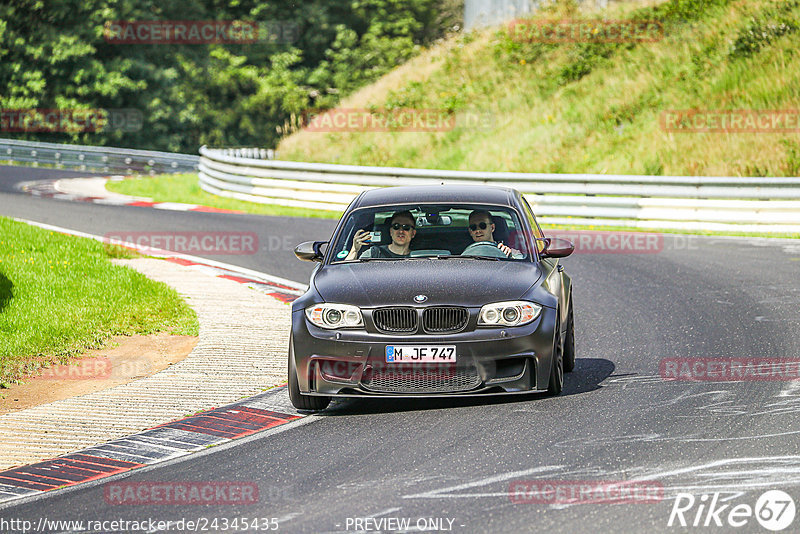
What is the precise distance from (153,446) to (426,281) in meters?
2.24

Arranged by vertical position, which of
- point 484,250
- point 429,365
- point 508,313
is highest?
point 484,250

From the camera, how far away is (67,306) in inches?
502

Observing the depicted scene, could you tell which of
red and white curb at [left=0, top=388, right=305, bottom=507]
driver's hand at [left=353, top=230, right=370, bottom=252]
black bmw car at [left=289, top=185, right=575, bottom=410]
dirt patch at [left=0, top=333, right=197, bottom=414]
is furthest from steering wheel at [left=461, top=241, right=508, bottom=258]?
dirt patch at [left=0, top=333, right=197, bottom=414]

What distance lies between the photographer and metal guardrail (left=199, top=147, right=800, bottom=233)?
2095 cm

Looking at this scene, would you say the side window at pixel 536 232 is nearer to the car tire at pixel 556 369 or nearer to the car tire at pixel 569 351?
the car tire at pixel 569 351

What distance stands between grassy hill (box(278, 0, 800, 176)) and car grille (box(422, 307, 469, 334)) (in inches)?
691

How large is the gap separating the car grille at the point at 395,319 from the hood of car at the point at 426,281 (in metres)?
0.06

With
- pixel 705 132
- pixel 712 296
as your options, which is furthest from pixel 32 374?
pixel 705 132

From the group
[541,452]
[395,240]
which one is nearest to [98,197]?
[395,240]

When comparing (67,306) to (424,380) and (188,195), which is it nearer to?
(424,380)

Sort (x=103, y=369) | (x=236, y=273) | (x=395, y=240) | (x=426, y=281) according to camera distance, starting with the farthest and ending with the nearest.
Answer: (x=236, y=273) → (x=103, y=369) → (x=395, y=240) → (x=426, y=281)

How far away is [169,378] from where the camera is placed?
9.80m

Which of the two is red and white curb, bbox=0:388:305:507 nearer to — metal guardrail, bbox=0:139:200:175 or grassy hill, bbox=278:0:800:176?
grassy hill, bbox=278:0:800:176

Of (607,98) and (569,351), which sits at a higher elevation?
(607,98)
